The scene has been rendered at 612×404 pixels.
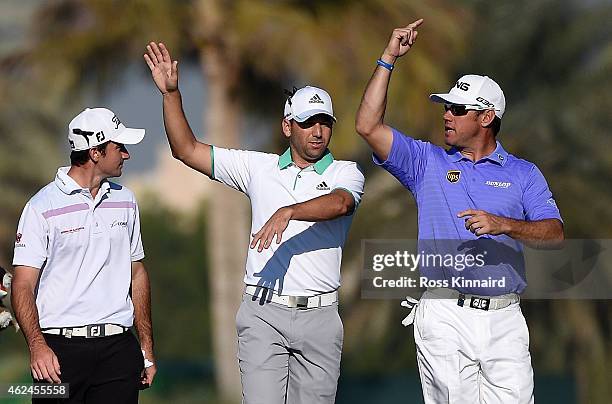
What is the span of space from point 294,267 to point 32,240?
1.44 metres

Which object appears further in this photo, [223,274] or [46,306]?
[223,274]

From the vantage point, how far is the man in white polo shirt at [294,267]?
7.20m

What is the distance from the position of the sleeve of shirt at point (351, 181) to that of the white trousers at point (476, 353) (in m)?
0.72

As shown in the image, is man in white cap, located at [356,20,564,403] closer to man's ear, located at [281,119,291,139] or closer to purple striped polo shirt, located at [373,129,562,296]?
purple striped polo shirt, located at [373,129,562,296]

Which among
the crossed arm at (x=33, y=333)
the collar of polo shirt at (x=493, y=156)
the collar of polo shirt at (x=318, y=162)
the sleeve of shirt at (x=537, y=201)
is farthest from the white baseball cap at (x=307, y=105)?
the crossed arm at (x=33, y=333)

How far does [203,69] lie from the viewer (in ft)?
59.5

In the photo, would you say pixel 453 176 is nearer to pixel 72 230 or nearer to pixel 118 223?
pixel 118 223

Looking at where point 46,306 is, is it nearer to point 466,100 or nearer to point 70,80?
point 466,100

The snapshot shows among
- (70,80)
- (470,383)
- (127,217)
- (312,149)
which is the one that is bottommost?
(470,383)

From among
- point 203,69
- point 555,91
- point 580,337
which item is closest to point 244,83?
point 203,69

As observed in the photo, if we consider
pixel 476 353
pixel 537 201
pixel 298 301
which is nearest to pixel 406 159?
pixel 537 201

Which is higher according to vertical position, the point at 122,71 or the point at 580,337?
the point at 122,71

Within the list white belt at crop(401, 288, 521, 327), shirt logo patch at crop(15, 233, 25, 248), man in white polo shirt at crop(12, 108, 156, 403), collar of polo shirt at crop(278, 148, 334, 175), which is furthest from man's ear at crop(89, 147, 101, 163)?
white belt at crop(401, 288, 521, 327)

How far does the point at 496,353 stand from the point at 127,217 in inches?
85.0
